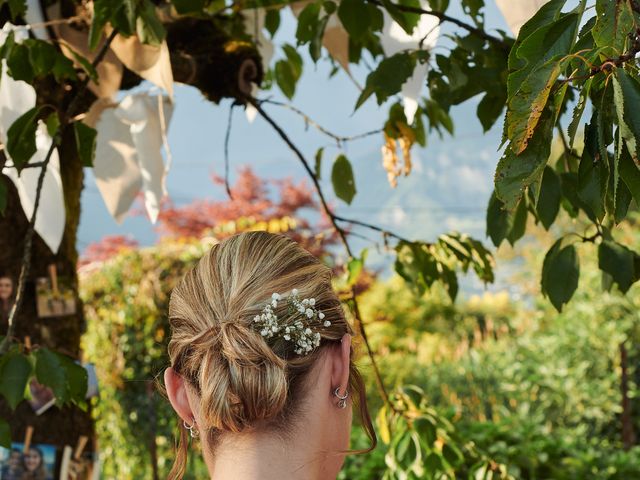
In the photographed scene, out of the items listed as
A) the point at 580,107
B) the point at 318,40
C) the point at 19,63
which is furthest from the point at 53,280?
the point at 580,107

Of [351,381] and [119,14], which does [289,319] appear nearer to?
[351,381]

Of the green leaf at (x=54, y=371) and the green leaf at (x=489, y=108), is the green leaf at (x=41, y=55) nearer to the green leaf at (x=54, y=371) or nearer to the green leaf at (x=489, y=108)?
the green leaf at (x=54, y=371)

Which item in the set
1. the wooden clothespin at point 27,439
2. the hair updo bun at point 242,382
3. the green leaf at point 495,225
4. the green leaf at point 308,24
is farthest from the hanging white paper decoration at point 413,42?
the wooden clothespin at point 27,439

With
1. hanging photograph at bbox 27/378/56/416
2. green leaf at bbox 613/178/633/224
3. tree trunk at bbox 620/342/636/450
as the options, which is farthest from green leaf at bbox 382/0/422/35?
tree trunk at bbox 620/342/636/450

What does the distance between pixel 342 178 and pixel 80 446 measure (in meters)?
0.72

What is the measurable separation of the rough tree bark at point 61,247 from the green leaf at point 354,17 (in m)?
0.47

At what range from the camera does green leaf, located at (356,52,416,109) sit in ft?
3.98

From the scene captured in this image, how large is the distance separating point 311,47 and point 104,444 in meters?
3.30

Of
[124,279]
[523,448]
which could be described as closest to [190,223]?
[124,279]

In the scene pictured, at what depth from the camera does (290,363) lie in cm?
86

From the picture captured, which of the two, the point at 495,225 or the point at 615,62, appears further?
the point at 495,225

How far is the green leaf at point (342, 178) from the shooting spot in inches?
66.9

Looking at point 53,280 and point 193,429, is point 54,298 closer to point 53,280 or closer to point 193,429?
point 53,280

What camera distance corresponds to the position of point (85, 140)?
125cm
